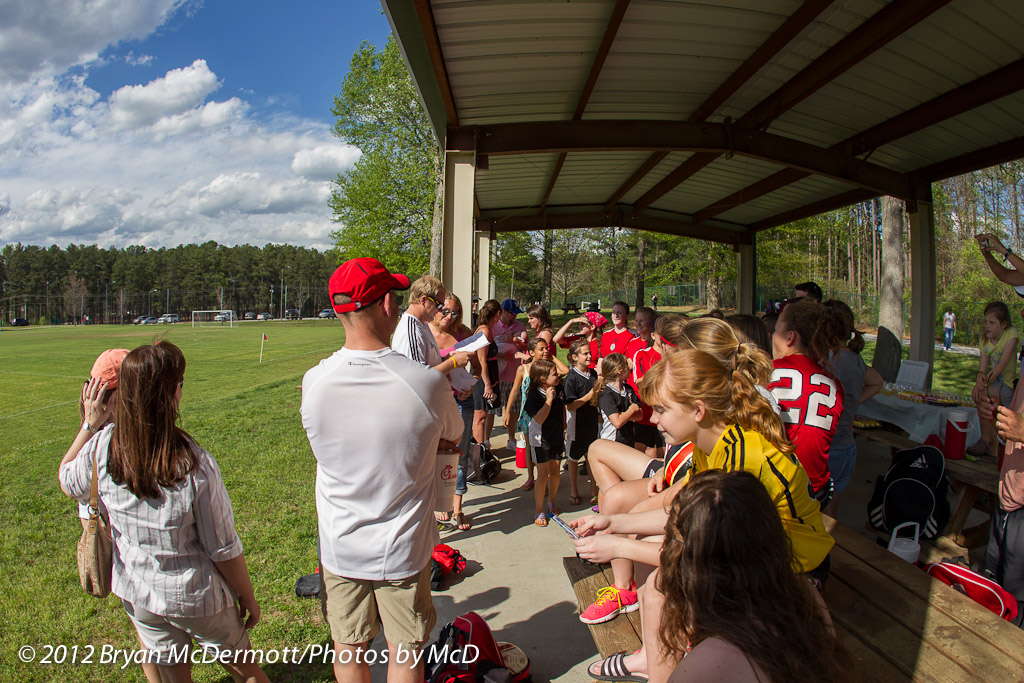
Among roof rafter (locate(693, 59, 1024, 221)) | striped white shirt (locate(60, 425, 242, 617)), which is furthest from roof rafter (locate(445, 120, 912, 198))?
striped white shirt (locate(60, 425, 242, 617))

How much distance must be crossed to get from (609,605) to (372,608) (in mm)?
1334

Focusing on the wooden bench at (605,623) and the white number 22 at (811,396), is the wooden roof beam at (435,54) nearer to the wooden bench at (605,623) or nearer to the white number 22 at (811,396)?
the white number 22 at (811,396)

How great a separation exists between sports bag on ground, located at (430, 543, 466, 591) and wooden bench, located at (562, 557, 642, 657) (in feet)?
3.49

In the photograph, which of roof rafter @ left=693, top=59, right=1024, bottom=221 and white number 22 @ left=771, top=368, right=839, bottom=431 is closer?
white number 22 @ left=771, top=368, right=839, bottom=431

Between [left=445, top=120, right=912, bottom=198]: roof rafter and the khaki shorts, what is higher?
[left=445, top=120, right=912, bottom=198]: roof rafter

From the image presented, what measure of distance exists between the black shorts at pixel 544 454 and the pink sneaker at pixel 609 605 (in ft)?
5.76

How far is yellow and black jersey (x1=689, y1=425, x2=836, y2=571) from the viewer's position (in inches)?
75.7

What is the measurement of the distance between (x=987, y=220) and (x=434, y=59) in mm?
38876

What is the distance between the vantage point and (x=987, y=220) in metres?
31.4

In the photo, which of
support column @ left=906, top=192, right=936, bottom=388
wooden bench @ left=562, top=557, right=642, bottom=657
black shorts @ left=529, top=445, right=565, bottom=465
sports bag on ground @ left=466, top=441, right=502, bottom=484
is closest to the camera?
wooden bench @ left=562, top=557, right=642, bottom=657

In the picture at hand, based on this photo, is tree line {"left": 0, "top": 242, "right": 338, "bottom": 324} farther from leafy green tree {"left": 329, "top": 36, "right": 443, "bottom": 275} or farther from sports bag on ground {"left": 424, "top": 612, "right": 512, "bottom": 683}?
sports bag on ground {"left": 424, "top": 612, "right": 512, "bottom": 683}

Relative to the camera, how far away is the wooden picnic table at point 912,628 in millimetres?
1916

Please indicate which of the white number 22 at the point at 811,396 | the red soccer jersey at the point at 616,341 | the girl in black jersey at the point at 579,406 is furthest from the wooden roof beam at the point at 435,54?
the white number 22 at the point at 811,396

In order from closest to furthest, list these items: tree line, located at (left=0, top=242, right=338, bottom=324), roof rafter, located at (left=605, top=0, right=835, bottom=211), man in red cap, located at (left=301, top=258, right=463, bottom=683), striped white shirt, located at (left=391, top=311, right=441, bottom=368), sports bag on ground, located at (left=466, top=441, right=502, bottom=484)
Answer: man in red cap, located at (left=301, top=258, right=463, bottom=683)
striped white shirt, located at (left=391, top=311, right=441, bottom=368)
roof rafter, located at (left=605, top=0, right=835, bottom=211)
sports bag on ground, located at (left=466, top=441, right=502, bottom=484)
tree line, located at (left=0, top=242, right=338, bottom=324)
